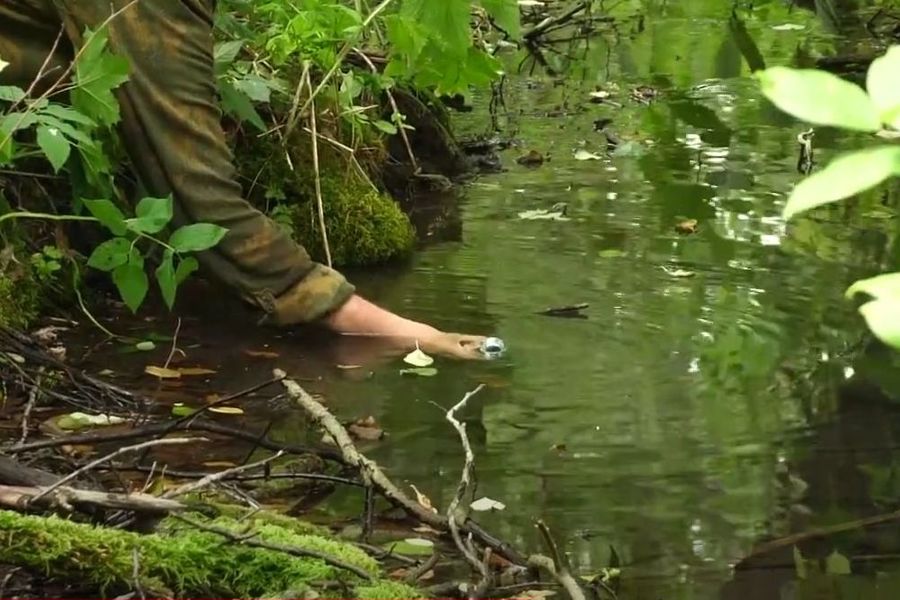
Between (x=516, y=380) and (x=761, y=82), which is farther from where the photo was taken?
(x=516, y=380)

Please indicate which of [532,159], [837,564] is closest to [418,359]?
[837,564]

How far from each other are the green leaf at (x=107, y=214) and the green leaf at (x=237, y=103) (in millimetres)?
684

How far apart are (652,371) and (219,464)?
0.90 meters

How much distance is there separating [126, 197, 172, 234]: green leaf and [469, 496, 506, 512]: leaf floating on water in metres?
0.84

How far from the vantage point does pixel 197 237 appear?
2.43 metres

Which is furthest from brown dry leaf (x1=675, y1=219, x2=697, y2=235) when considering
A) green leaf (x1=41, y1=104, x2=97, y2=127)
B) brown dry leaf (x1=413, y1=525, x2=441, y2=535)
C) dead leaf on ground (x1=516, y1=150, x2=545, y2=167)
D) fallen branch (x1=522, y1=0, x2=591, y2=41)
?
fallen branch (x1=522, y1=0, x2=591, y2=41)

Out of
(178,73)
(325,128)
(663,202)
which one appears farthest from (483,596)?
(663,202)

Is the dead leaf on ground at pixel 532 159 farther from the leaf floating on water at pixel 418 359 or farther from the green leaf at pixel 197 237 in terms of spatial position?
the green leaf at pixel 197 237

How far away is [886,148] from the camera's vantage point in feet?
1.92

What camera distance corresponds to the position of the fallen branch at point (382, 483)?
1.61 meters

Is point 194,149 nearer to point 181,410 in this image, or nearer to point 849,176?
point 181,410

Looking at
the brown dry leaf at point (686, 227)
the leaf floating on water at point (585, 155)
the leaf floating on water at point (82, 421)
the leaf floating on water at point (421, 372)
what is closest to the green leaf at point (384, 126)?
the brown dry leaf at point (686, 227)

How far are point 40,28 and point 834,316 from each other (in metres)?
1.76

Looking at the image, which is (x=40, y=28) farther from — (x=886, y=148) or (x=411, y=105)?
(x=886, y=148)
